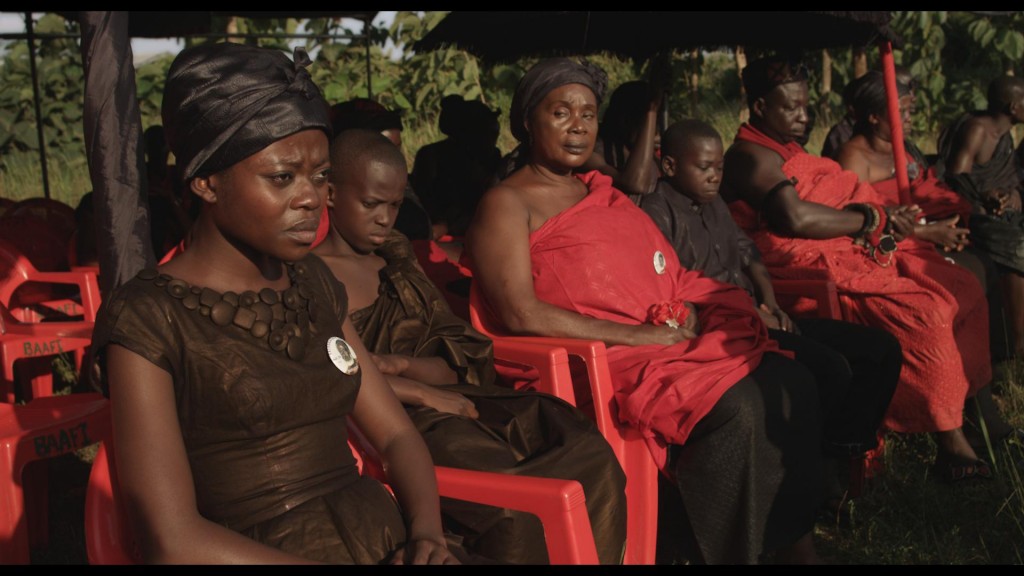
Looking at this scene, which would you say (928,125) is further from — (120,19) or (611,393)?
(120,19)

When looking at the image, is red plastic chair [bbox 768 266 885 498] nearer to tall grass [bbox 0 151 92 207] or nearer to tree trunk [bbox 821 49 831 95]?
tree trunk [bbox 821 49 831 95]

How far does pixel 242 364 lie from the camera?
6.31 ft

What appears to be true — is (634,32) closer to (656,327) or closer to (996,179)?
(656,327)

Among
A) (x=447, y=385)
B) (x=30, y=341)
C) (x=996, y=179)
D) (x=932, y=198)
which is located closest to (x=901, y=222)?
(x=932, y=198)

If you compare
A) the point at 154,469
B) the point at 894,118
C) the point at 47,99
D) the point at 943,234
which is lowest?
the point at 47,99

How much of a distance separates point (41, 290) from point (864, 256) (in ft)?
13.1

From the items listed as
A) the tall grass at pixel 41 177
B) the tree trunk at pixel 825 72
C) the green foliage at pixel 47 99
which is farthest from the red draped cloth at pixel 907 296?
the green foliage at pixel 47 99

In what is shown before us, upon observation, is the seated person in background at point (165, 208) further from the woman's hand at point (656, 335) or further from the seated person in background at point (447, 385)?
the woman's hand at point (656, 335)

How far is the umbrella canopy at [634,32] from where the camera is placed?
482 centimetres

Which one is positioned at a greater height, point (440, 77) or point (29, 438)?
point (29, 438)

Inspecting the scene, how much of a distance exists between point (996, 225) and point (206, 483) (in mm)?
4755

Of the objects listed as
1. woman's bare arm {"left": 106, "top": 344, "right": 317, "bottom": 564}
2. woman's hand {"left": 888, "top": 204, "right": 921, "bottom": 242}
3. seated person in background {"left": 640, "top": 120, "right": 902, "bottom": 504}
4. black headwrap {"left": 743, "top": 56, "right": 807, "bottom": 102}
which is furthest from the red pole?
woman's bare arm {"left": 106, "top": 344, "right": 317, "bottom": 564}

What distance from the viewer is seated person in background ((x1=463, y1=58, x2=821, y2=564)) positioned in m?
Result: 3.13

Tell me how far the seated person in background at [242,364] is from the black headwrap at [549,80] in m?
1.68
